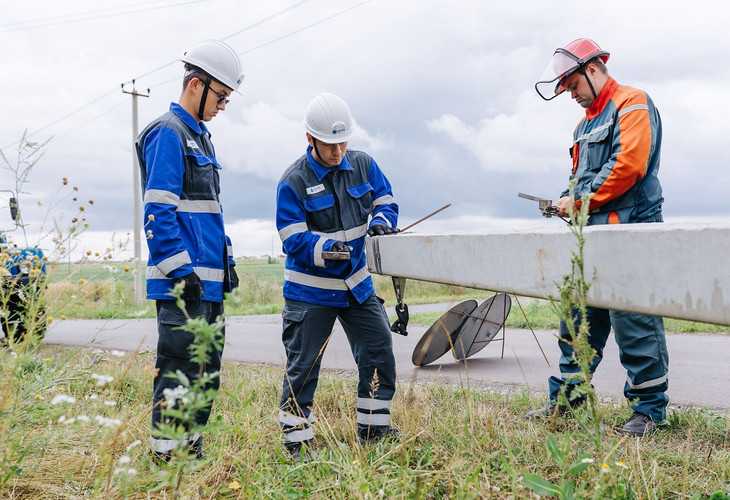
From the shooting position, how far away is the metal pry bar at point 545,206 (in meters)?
3.87

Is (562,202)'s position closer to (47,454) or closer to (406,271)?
(406,271)

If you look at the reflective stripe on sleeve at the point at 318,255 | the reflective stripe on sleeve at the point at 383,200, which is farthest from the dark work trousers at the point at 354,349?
the reflective stripe on sleeve at the point at 383,200

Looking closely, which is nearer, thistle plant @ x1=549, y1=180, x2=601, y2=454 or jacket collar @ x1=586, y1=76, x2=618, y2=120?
thistle plant @ x1=549, y1=180, x2=601, y2=454

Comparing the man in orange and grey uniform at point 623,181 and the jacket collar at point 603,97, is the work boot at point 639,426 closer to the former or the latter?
the man in orange and grey uniform at point 623,181

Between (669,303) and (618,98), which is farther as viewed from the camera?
(618,98)

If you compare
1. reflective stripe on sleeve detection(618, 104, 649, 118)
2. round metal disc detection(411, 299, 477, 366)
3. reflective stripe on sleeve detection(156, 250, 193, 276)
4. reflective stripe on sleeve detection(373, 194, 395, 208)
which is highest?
reflective stripe on sleeve detection(618, 104, 649, 118)

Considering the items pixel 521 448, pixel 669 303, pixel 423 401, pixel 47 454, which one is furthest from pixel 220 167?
pixel 669 303

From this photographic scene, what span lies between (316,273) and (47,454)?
5.24 ft

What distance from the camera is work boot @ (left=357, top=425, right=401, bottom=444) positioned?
131 inches

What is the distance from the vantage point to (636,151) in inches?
134

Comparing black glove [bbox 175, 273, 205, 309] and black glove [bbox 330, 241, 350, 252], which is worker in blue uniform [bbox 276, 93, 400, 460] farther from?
black glove [bbox 175, 273, 205, 309]

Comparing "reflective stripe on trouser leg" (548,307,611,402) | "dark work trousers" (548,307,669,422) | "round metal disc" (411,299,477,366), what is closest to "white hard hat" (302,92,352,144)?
"reflective stripe on trouser leg" (548,307,611,402)

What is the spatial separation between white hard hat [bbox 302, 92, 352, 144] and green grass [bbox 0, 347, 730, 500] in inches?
63.0

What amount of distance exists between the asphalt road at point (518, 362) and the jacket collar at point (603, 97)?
1812mm
